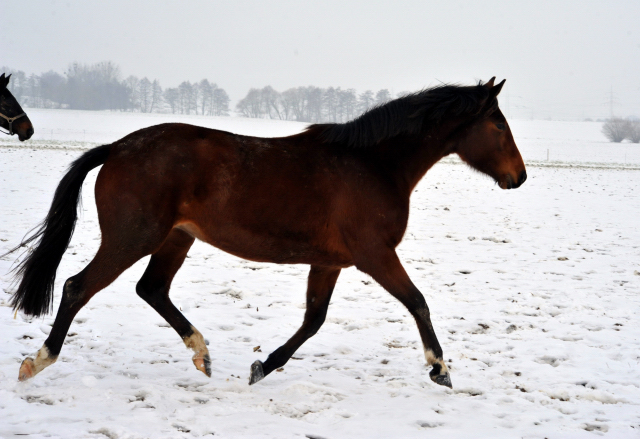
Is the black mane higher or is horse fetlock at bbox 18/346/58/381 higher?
the black mane

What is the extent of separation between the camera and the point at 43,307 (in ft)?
12.7

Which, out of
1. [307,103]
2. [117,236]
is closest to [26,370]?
[117,236]

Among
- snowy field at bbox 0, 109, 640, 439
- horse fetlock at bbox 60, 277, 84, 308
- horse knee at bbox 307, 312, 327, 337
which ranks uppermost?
horse fetlock at bbox 60, 277, 84, 308

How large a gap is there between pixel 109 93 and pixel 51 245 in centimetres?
8746

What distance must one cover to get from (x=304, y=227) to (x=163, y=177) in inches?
40.6

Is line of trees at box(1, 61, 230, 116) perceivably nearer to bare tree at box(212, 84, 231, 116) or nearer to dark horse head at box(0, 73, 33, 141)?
bare tree at box(212, 84, 231, 116)

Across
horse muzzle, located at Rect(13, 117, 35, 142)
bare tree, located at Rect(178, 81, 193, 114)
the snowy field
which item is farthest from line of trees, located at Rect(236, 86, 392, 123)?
the snowy field

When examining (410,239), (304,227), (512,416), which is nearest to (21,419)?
(304,227)

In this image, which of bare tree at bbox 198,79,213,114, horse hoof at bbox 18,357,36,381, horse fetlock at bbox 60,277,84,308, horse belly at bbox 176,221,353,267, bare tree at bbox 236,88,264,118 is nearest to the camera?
horse hoof at bbox 18,357,36,381

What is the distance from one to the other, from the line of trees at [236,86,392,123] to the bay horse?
132ft

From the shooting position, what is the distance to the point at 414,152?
13.9ft

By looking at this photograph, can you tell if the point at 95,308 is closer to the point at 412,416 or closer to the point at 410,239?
the point at 412,416

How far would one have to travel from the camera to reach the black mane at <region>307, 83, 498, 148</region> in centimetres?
415

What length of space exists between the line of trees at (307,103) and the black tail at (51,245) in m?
40.8
